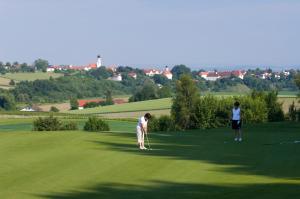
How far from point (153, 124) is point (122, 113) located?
57.8 ft

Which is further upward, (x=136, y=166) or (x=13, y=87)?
(x=13, y=87)

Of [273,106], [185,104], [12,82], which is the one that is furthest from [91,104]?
[273,106]

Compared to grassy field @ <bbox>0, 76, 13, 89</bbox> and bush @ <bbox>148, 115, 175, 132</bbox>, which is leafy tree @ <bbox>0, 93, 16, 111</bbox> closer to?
grassy field @ <bbox>0, 76, 13, 89</bbox>

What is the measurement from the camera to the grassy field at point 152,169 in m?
20.5

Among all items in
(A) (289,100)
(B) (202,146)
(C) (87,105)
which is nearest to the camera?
(B) (202,146)

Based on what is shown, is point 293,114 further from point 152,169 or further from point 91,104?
point 91,104

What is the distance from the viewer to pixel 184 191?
67.4ft

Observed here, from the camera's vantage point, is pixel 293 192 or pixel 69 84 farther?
pixel 69 84

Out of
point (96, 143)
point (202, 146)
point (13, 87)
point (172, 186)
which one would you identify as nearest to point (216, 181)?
point (172, 186)

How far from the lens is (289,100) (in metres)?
108

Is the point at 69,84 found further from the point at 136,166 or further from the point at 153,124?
the point at 136,166

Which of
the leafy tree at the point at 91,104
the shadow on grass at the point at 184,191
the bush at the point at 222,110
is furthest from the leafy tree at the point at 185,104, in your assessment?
the shadow on grass at the point at 184,191

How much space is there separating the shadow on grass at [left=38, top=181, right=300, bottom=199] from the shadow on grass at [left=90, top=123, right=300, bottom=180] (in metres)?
2.34

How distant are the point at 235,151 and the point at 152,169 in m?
6.53
